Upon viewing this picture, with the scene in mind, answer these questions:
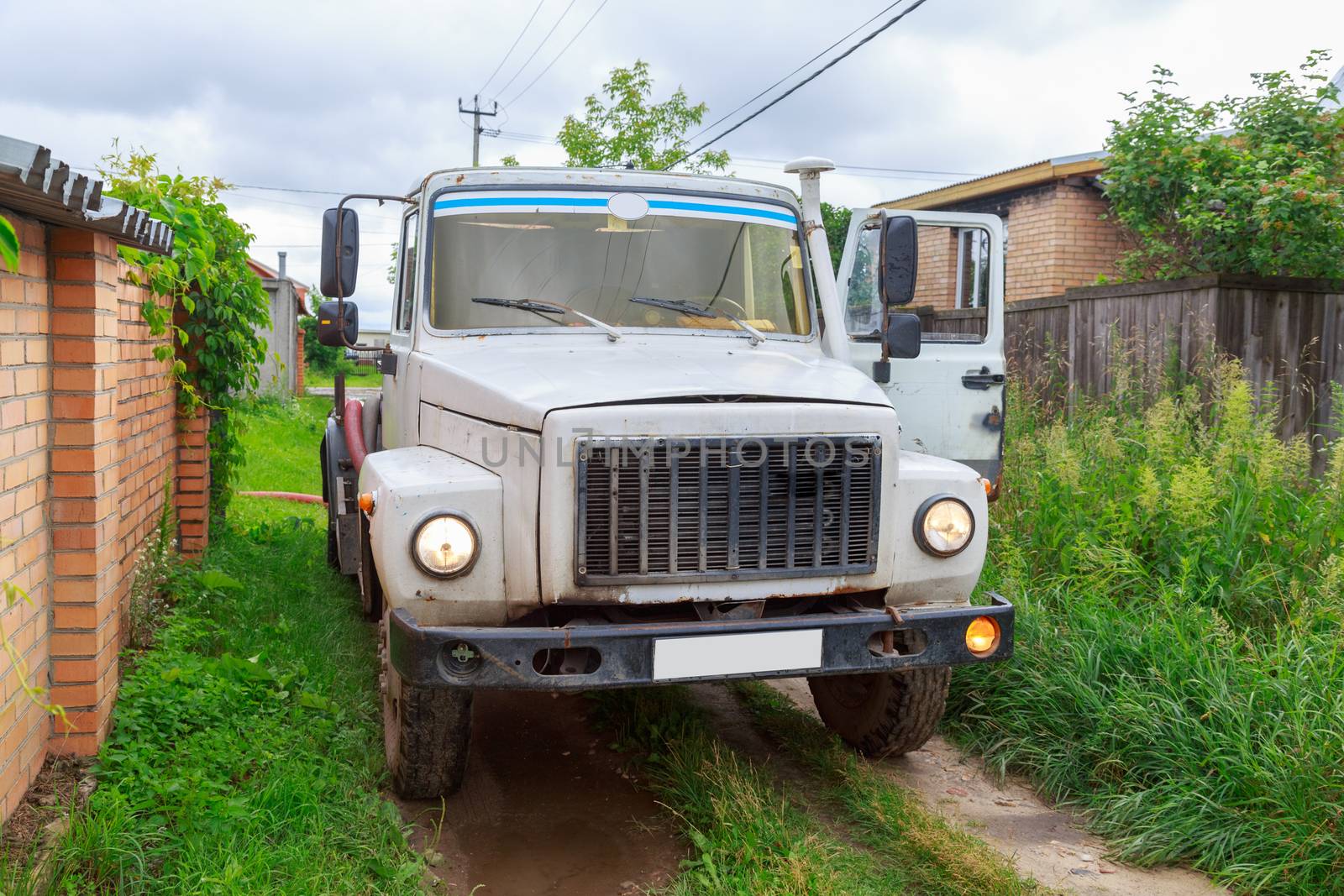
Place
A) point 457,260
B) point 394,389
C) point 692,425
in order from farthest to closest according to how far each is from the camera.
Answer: point 394,389
point 457,260
point 692,425

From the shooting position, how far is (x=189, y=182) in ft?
20.0

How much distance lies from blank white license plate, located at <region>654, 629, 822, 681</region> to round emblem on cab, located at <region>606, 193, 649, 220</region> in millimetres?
2075

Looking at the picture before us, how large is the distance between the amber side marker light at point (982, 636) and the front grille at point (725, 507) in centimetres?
38

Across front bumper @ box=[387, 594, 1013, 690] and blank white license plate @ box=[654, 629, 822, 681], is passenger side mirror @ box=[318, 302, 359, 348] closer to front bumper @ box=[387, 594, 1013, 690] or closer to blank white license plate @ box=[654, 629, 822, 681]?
front bumper @ box=[387, 594, 1013, 690]

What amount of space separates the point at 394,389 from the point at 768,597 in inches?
88.9

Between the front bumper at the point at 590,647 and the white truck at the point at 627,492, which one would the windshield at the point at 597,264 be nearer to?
the white truck at the point at 627,492

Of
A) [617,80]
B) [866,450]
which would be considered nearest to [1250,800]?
[866,450]

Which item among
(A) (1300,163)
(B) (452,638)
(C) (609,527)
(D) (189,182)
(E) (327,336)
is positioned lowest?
(B) (452,638)

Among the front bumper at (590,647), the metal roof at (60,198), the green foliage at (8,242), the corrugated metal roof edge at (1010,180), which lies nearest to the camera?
the green foliage at (8,242)

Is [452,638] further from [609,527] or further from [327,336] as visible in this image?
[327,336]

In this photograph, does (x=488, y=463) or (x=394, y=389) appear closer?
(x=488, y=463)

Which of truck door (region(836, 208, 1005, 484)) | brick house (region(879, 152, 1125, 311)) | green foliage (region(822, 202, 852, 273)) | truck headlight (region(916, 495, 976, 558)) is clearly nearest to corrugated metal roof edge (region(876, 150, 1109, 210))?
brick house (region(879, 152, 1125, 311))

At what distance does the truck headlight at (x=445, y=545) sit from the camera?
312 cm

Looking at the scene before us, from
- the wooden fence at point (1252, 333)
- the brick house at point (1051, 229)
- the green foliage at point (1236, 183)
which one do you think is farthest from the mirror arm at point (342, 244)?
the brick house at point (1051, 229)
